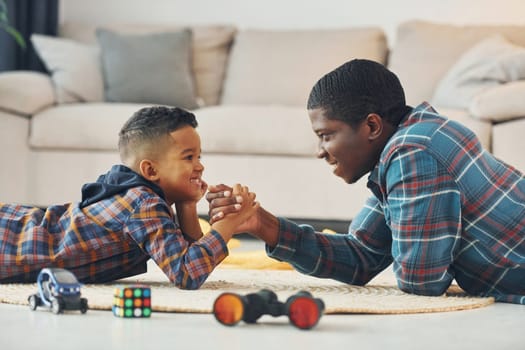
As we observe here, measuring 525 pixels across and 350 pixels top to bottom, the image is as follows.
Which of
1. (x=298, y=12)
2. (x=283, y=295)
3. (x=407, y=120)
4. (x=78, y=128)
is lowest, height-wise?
(x=78, y=128)

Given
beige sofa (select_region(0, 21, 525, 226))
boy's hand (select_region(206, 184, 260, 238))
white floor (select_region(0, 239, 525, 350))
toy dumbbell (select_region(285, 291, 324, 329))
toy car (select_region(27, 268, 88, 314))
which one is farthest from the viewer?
beige sofa (select_region(0, 21, 525, 226))

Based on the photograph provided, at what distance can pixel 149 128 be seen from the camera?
78.0 inches

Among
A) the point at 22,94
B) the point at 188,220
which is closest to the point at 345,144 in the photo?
the point at 188,220

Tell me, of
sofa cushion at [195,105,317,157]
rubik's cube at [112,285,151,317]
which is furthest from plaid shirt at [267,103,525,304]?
sofa cushion at [195,105,317,157]

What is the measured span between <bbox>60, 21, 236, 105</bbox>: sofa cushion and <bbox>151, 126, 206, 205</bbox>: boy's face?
279 cm

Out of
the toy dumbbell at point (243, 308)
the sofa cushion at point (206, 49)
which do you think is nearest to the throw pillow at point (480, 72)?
the sofa cushion at point (206, 49)

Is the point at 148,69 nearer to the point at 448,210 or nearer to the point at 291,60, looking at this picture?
the point at 291,60

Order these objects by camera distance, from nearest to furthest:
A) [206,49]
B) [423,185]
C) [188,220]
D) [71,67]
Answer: [423,185] → [188,220] → [71,67] → [206,49]

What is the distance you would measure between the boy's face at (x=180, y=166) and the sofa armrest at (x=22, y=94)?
2.20 m

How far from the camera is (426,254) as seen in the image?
1772 millimetres

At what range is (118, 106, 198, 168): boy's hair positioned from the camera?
1.97 metres

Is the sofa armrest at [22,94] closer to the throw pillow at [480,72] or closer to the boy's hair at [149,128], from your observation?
the throw pillow at [480,72]

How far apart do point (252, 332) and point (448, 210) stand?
1.73ft

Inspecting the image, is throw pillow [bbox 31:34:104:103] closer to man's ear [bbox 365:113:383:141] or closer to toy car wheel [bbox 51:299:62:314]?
man's ear [bbox 365:113:383:141]
